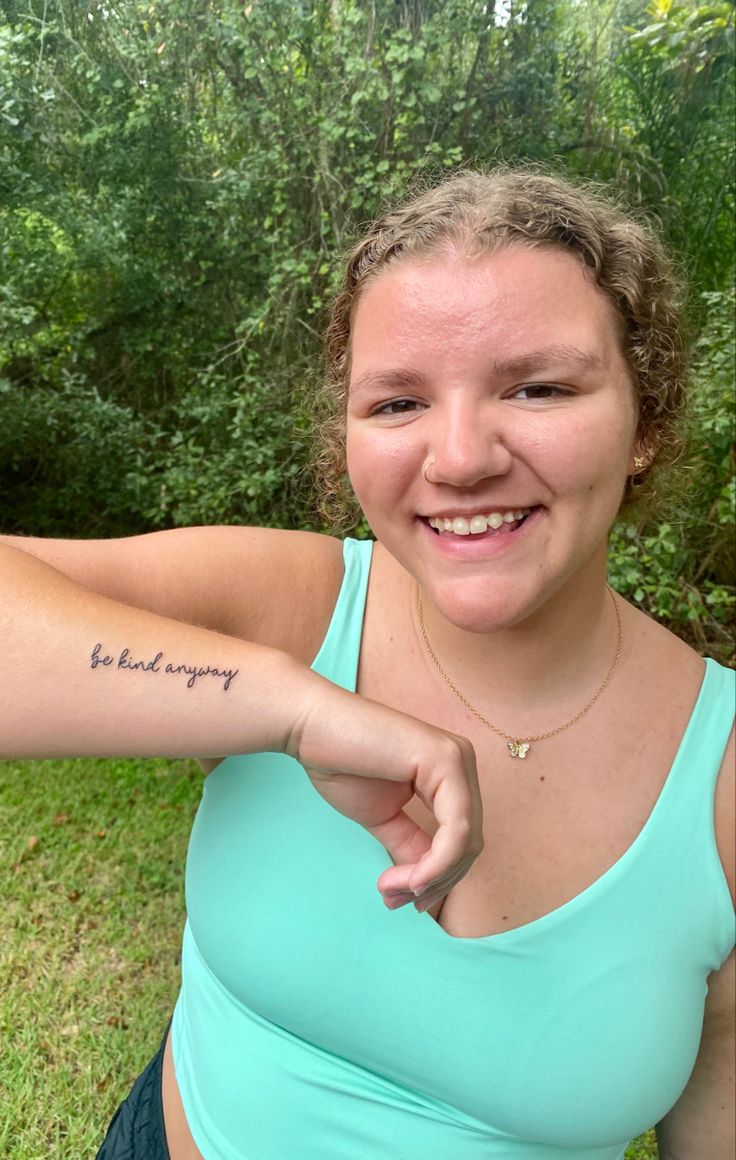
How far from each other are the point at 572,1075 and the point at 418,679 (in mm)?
636

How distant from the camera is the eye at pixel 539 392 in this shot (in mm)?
1144

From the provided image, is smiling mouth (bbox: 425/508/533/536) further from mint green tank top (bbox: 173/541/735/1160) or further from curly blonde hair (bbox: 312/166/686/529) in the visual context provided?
mint green tank top (bbox: 173/541/735/1160)

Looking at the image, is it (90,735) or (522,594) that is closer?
(90,735)

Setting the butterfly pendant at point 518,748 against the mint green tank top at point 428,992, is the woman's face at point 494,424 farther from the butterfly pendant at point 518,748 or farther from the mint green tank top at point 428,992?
the mint green tank top at point 428,992

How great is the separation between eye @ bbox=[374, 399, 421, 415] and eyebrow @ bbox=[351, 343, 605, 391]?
0.08 ft

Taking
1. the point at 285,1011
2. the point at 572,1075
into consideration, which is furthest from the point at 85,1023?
the point at 572,1075

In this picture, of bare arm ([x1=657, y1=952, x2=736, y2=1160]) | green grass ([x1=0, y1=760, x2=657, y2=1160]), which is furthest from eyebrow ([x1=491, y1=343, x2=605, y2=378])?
green grass ([x1=0, y1=760, x2=657, y2=1160])

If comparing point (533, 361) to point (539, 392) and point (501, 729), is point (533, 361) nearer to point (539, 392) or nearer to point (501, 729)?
point (539, 392)

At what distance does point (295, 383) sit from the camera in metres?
4.70

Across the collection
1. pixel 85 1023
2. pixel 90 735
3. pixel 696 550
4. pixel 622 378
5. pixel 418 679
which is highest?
pixel 622 378

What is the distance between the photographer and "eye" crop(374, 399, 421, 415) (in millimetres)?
1200

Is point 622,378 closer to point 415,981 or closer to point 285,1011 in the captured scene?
point 415,981

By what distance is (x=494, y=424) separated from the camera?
1121mm

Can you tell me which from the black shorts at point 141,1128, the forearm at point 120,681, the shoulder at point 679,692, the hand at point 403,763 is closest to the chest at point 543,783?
the shoulder at point 679,692
